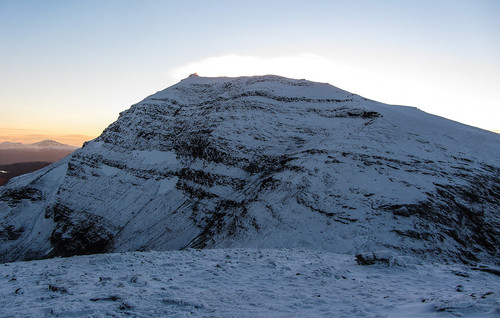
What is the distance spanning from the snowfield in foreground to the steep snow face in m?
9.14

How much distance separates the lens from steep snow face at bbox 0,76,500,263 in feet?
68.7

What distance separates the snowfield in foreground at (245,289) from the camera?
6.54 m

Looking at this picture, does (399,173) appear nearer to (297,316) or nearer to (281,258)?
(281,258)

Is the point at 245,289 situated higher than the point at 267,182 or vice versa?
the point at 267,182

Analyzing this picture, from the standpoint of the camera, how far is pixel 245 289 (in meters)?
8.20

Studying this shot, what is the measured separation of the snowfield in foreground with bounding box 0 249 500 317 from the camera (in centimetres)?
654

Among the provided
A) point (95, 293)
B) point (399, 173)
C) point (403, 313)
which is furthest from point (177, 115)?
point (403, 313)

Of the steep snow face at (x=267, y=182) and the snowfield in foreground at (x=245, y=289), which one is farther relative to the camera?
the steep snow face at (x=267, y=182)

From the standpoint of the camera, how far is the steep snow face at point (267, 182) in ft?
68.7

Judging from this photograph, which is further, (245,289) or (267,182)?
(267,182)

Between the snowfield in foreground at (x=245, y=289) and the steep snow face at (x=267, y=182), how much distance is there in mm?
9137

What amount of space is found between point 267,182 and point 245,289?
19.7 m

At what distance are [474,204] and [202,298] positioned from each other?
75.0 feet

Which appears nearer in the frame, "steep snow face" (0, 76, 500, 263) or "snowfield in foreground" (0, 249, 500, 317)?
"snowfield in foreground" (0, 249, 500, 317)
